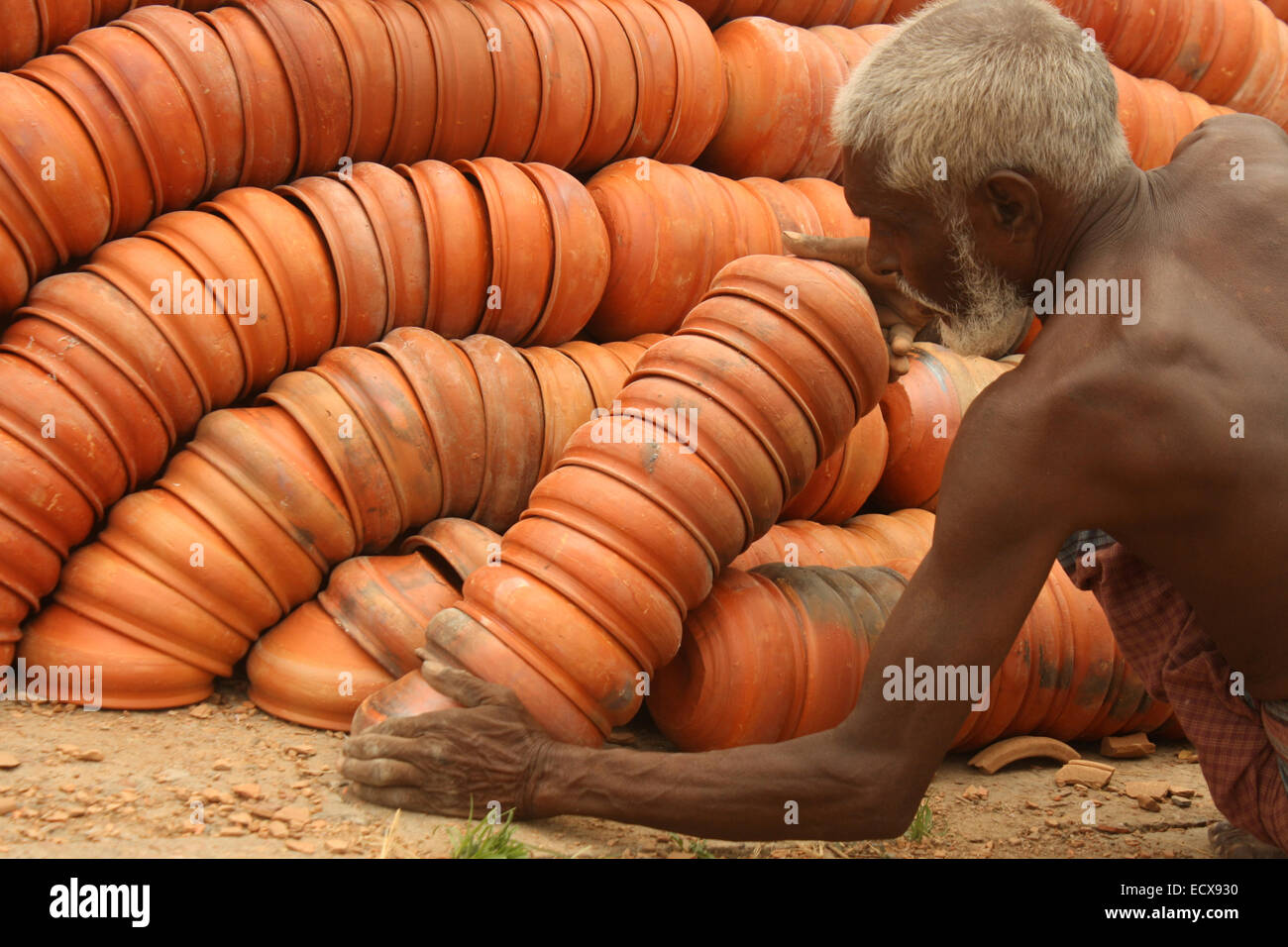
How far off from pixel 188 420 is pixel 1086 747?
2655 millimetres

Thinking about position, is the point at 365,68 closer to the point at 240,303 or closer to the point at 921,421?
the point at 240,303

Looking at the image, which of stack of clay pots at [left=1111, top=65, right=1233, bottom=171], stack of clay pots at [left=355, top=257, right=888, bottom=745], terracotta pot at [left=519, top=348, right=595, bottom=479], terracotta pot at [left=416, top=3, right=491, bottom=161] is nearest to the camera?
stack of clay pots at [left=355, top=257, right=888, bottom=745]

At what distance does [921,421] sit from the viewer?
154 inches

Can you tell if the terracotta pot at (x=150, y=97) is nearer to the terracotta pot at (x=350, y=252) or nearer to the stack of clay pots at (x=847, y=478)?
the terracotta pot at (x=350, y=252)

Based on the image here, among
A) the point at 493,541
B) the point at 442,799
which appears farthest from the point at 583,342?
the point at 442,799

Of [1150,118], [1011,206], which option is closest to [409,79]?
[1011,206]

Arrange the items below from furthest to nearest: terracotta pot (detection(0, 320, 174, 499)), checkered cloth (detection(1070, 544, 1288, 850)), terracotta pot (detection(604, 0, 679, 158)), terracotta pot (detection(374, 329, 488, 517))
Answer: terracotta pot (detection(604, 0, 679, 158)) → terracotta pot (detection(374, 329, 488, 517)) → terracotta pot (detection(0, 320, 174, 499)) → checkered cloth (detection(1070, 544, 1288, 850))

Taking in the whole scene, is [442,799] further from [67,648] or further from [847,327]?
[847,327]

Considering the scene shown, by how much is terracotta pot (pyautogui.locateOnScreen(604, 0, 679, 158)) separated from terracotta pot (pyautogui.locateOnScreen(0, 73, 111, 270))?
5.48ft

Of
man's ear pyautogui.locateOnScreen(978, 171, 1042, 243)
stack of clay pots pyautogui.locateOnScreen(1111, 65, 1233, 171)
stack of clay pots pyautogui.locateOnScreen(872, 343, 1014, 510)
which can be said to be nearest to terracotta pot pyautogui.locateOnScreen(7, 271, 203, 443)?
man's ear pyautogui.locateOnScreen(978, 171, 1042, 243)

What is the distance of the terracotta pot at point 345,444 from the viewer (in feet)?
9.80

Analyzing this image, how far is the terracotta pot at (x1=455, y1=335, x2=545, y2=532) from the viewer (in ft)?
10.5

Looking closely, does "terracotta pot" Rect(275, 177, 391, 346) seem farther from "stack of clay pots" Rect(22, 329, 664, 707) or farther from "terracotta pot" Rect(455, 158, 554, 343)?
"terracotta pot" Rect(455, 158, 554, 343)

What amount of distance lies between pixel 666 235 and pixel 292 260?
118 cm
